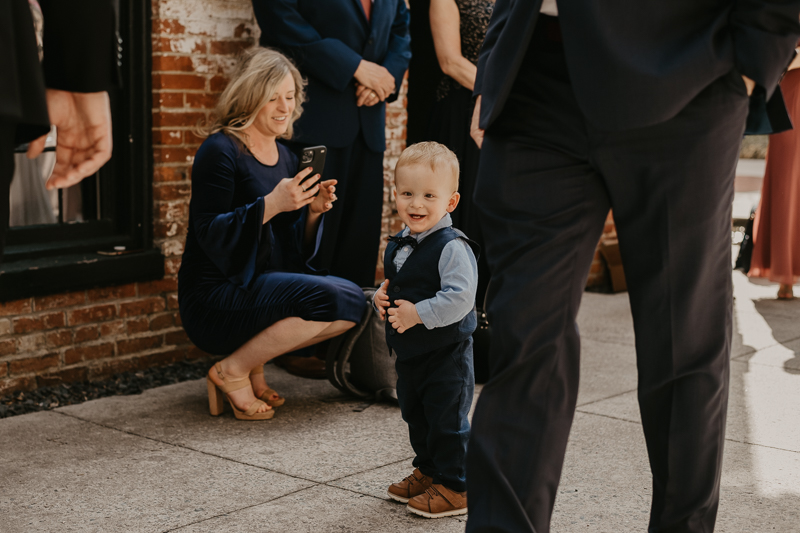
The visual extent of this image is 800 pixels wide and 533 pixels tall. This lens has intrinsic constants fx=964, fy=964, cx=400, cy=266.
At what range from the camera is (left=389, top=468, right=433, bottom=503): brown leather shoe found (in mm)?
2936

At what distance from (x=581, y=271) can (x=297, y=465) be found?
1527 mm

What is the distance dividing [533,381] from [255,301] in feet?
6.20

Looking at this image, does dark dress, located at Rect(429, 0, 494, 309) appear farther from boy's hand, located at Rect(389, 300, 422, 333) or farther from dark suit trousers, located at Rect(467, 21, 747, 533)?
dark suit trousers, located at Rect(467, 21, 747, 533)

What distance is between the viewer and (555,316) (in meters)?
2.07

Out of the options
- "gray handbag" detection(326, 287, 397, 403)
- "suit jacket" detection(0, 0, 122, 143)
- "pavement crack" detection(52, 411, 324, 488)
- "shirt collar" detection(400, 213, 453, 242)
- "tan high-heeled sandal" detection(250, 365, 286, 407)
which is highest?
"suit jacket" detection(0, 0, 122, 143)

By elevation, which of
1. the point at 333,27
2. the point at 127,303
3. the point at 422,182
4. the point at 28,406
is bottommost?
the point at 28,406

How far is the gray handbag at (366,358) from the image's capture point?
155 inches

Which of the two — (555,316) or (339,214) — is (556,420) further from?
(339,214)

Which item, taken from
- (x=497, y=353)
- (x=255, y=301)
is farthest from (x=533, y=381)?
(x=255, y=301)

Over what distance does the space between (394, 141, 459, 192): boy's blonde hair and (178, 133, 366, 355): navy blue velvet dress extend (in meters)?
0.96

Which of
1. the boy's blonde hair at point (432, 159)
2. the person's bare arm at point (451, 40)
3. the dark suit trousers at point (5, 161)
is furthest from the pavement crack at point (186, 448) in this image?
the person's bare arm at point (451, 40)

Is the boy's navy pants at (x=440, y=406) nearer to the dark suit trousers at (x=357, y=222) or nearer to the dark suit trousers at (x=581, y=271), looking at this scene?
the dark suit trousers at (x=581, y=271)

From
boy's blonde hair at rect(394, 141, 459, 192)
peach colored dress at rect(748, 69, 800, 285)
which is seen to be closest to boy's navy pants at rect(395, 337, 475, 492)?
boy's blonde hair at rect(394, 141, 459, 192)

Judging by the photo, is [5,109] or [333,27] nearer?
[5,109]
